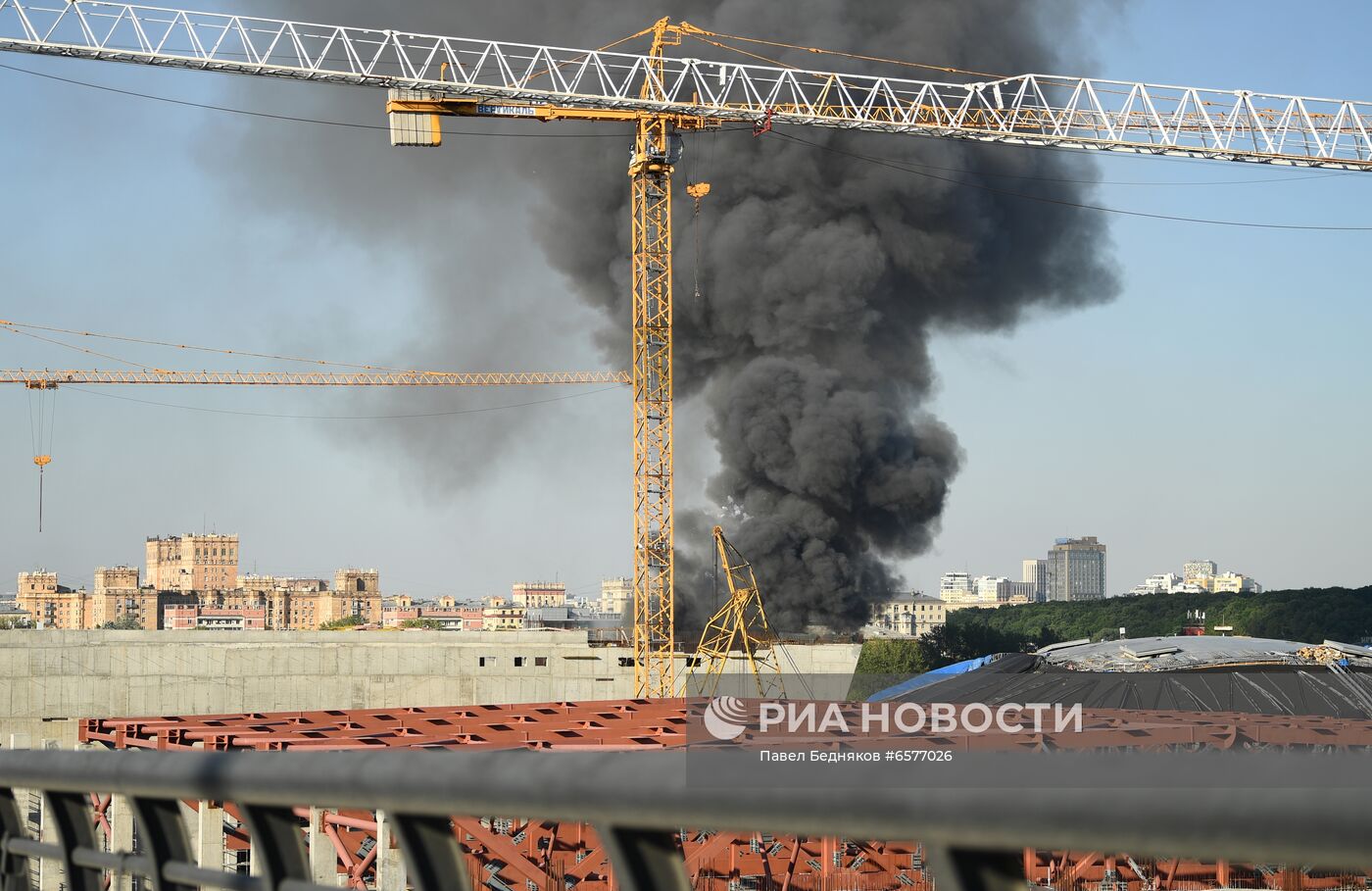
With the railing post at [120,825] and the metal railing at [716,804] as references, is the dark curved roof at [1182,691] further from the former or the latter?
the metal railing at [716,804]

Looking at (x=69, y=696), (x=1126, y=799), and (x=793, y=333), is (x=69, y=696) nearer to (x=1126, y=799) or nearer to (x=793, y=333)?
(x=793, y=333)

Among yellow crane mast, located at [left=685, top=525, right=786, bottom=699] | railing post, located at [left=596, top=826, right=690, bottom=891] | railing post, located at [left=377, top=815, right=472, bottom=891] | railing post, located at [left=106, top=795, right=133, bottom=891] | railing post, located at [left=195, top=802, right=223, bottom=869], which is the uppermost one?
railing post, located at [left=596, top=826, right=690, bottom=891]

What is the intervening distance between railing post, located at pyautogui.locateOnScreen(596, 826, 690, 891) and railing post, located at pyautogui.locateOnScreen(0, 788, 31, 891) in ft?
6.01

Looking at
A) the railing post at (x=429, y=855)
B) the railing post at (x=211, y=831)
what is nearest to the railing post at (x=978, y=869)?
the railing post at (x=429, y=855)

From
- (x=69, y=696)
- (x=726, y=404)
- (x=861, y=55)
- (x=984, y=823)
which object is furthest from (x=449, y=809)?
(x=861, y=55)

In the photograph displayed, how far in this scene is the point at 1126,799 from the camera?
140 centimetres

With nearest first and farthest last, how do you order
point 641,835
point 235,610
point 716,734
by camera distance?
1. point 641,835
2. point 716,734
3. point 235,610

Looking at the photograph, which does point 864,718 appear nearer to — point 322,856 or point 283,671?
point 322,856

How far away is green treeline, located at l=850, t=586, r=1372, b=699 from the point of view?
72062 millimetres

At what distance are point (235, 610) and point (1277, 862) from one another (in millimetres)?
174927

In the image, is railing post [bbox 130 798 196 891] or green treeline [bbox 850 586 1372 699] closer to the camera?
railing post [bbox 130 798 196 891]

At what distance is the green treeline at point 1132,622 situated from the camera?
72.1 metres

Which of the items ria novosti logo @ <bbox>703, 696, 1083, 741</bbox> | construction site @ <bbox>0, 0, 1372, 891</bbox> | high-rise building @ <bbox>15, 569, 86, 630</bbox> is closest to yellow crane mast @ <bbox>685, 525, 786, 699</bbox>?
construction site @ <bbox>0, 0, 1372, 891</bbox>

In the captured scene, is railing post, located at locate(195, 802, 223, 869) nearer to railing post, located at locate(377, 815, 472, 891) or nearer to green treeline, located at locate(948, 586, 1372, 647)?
railing post, located at locate(377, 815, 472, 891)
